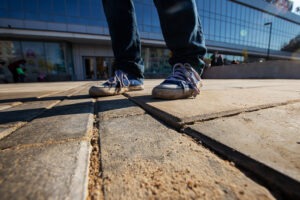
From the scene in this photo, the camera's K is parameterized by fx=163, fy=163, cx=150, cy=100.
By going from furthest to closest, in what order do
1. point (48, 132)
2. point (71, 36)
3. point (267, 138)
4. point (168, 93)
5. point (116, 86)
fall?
point (71, 36), point (116, 86), point (168, 93), point (48, 132), point (267, 138)

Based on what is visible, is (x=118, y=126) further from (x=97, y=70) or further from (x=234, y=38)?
(x=234, y=38)

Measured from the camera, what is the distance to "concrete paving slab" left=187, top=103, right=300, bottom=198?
0.32m

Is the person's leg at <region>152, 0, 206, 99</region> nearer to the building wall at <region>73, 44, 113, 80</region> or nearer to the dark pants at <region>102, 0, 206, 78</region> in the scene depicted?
the dark pants at <region>102, 0, 206, 78</region>

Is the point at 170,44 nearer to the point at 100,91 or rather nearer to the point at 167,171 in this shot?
the point at 100,91

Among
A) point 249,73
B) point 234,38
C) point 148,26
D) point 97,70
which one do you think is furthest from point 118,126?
point 234,38

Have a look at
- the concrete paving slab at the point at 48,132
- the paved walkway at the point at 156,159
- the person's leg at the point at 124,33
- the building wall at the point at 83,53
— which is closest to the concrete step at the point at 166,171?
the paved walkway at the point at 156,159

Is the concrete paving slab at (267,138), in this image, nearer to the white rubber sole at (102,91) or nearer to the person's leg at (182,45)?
the person's leg at (182,45)

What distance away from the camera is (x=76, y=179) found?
32 cm

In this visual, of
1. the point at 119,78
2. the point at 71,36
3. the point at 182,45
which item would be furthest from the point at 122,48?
the point at 71,36

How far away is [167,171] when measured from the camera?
0.36 meters

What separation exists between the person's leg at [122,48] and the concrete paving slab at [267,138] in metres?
1.16

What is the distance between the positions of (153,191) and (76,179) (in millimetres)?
154

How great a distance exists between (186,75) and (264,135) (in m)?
0.81

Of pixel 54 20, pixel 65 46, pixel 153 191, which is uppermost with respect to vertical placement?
pixel 54 20
